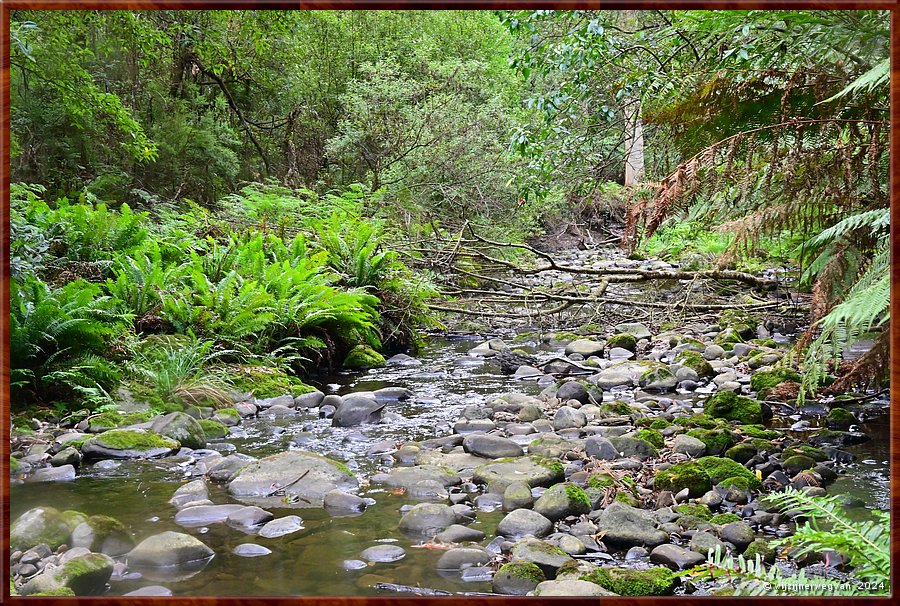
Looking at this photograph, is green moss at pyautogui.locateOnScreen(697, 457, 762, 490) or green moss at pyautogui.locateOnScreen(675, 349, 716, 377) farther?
green moss at pyautogui.locateOnScreen(675, 349, 716, 377)

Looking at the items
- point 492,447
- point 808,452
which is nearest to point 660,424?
point 808,452

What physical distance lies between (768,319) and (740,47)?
3.30 m

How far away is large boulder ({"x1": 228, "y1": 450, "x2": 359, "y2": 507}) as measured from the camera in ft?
8.50

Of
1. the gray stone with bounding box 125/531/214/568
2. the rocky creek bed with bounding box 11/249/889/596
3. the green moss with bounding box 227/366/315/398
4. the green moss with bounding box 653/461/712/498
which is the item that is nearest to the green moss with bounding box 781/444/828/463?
the rocky creek bed with bounding box 11/249/889/596

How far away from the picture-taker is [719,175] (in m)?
2.94

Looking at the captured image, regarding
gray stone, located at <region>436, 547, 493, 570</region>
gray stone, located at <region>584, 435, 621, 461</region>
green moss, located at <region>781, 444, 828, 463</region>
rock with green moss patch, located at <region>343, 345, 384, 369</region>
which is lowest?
gray stone, located at <region>436, 547, 493, 570</region>

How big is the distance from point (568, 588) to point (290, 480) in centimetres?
136

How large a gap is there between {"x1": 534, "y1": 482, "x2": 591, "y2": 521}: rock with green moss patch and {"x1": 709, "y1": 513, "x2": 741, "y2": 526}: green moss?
1.41ft

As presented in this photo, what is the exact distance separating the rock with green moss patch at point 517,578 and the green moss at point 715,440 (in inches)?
65.3

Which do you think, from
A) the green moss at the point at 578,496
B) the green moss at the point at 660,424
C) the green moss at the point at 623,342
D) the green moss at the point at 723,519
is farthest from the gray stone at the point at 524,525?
the green moss at the point at 623,342

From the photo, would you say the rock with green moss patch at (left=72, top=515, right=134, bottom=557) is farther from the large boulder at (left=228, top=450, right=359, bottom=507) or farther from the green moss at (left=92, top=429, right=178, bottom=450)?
the green moss at (left=92, top=429, right=178, bottom=450)

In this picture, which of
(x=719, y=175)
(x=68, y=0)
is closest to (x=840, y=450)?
(x=719, y=175)

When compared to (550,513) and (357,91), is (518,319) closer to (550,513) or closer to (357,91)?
(357,91)

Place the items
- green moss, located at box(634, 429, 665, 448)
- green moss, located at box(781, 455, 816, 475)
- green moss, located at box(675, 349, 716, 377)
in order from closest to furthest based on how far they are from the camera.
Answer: green moss, located at box(781, 455, 816, 475), green moss, located at box(634, 429, 665, 448), green moss, located at box(675, 349, 716, 377)
